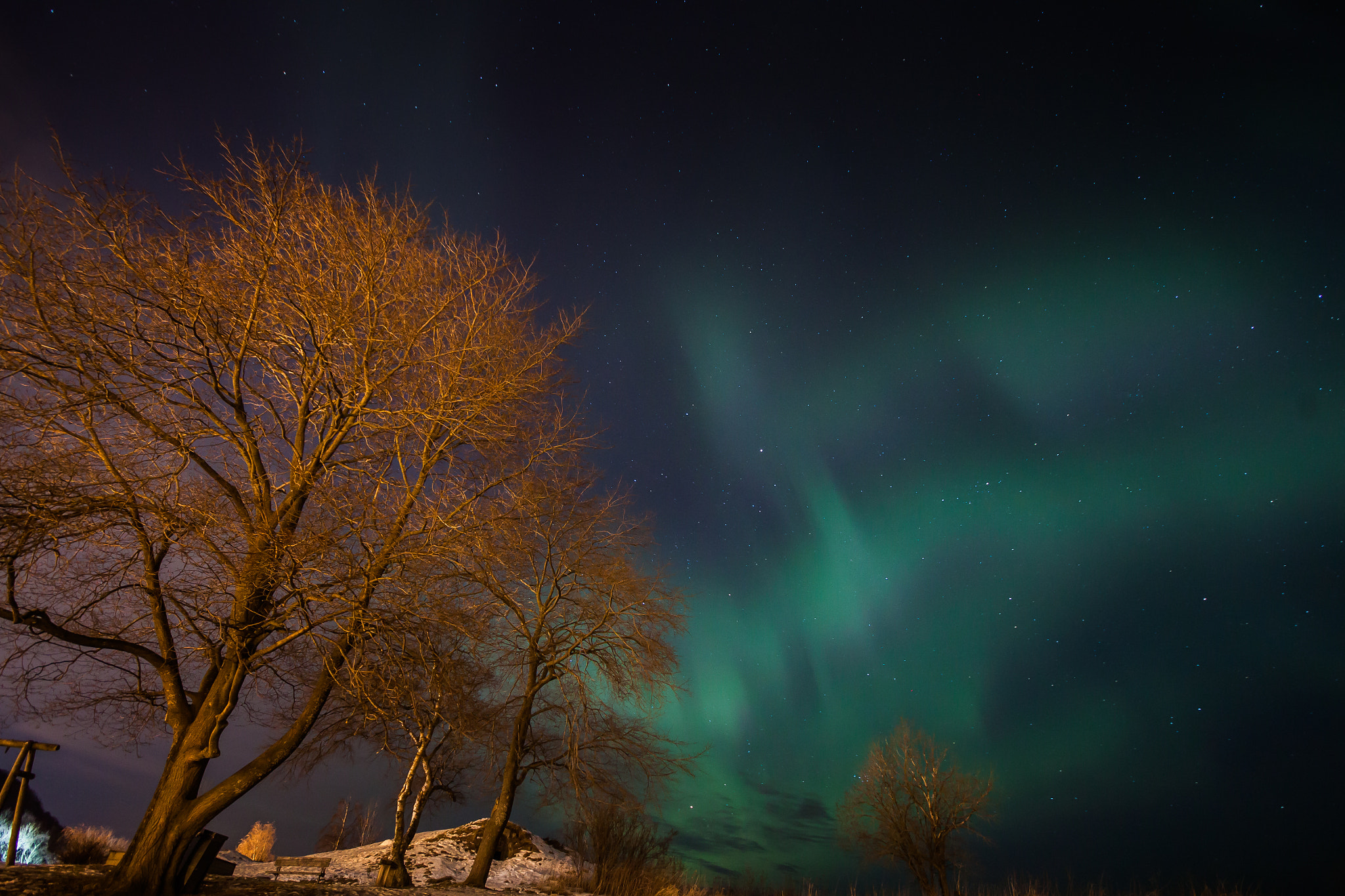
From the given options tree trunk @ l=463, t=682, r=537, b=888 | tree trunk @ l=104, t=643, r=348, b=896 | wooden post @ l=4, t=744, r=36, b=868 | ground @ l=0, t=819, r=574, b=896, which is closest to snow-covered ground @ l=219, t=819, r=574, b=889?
ground @ l=0, t=819, r=574, b=896

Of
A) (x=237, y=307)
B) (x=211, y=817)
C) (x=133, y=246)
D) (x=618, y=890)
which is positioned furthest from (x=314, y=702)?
(x=618, y=890)

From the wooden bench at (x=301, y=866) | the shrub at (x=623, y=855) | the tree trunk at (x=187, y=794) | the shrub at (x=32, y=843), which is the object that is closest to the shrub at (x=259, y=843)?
the wooden bench at (x=301, y=866)

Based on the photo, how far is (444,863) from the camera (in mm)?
22891

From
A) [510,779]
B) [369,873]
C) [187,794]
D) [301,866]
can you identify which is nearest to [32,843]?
[301,866]

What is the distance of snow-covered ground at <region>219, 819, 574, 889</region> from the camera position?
20.3 meters

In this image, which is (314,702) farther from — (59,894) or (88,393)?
(88,393)

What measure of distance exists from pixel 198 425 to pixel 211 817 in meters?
4.88

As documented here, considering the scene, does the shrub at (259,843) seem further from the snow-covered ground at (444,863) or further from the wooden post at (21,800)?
the wooden post at (21,800)

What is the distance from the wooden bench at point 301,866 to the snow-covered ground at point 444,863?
0.30 metres

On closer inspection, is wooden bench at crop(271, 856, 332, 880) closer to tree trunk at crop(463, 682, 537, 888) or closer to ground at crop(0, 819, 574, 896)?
ground at crop(0, 819, 574, 896)

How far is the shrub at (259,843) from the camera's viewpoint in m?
26.4

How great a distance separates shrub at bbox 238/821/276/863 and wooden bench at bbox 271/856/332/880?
1.93m

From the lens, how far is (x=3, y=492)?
563cm

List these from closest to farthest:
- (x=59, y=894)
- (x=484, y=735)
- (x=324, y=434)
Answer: (x=59, y=894) < (x=324, y=434) < (x=484, y=735)
